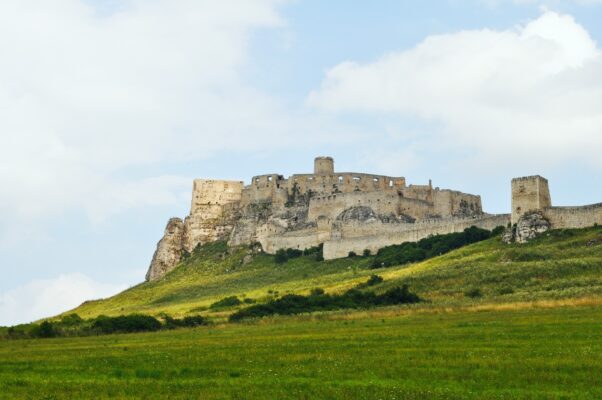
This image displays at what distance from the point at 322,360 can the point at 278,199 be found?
83533 mm

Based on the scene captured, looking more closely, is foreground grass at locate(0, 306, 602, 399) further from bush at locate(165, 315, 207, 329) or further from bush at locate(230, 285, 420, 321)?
bush at locate(230, 285, 420, 321)

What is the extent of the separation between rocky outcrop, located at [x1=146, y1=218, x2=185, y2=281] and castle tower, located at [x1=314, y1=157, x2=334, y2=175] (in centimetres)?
1910

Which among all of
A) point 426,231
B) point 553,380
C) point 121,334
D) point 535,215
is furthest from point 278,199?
point 553,380

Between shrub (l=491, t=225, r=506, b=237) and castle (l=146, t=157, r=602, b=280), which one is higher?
castle (l=146, t=157, r=602, b=280)

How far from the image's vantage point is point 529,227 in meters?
69.0

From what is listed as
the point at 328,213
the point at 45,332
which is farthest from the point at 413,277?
the point at 328,213

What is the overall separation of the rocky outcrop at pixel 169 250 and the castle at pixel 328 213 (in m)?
0.12

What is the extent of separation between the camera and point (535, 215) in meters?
69.8

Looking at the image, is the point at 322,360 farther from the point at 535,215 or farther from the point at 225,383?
the point at 535,215

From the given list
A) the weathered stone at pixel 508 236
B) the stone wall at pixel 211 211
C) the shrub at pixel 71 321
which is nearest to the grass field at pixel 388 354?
the shrub at pixel 71 321

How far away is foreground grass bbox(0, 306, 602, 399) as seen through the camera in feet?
53.8

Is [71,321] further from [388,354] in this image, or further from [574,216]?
[388,354]

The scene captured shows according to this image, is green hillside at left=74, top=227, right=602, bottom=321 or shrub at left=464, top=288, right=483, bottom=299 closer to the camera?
shrub at left=464, top=288, right=483, bottom=299

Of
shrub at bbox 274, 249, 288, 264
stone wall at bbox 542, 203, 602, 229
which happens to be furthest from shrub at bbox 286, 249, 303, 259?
stone wall at bbox 542, 203, 602, 229
